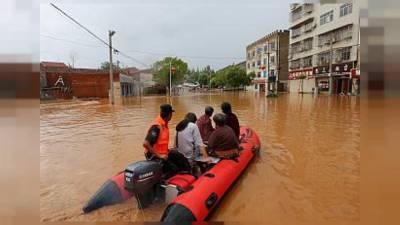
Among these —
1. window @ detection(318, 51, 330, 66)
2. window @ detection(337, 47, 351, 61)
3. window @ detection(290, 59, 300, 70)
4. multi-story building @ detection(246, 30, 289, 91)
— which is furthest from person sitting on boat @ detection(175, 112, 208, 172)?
multi-story building @ detection(246, 30, 289, 91)

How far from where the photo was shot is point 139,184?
3924 millimetres

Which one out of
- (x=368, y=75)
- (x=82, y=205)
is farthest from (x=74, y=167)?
(x=368, y=75)

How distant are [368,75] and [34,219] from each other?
12.5ft

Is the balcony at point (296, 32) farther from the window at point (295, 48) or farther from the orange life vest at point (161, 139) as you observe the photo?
→ the orange life vest at point (161, 139)

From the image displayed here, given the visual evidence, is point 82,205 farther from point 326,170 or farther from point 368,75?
point 326,170

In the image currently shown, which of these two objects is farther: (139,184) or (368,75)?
(139,184)

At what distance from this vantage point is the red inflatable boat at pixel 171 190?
3.68 m

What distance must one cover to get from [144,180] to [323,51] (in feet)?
126

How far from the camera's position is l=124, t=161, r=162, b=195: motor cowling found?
390 centimetres

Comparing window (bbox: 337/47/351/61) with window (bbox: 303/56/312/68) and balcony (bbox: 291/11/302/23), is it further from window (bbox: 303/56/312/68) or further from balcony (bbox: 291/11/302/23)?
balcony (bbox: 291/11/302/23)

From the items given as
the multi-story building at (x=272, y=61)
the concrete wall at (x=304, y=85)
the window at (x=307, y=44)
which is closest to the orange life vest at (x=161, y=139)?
the concrete wall at (x=304, y=85)

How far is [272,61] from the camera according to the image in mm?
54812

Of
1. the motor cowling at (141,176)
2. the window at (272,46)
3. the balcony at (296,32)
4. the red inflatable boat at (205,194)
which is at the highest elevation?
the balcony at (296,32)

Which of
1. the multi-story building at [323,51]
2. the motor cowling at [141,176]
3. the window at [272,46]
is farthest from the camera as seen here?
the window at [272,46]
